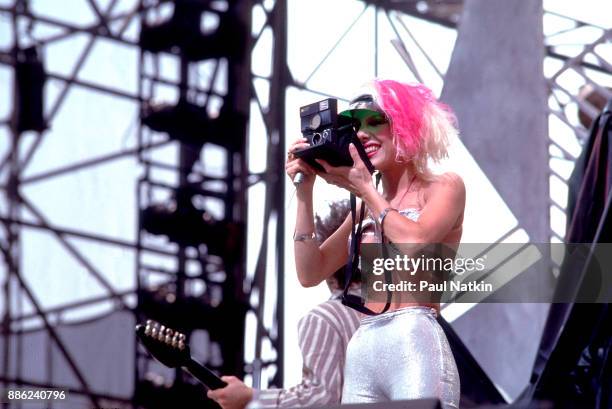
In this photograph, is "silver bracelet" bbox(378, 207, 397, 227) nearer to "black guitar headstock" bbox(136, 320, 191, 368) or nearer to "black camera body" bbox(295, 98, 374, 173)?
"black camera body" bbox(295, 98, 374, 173)

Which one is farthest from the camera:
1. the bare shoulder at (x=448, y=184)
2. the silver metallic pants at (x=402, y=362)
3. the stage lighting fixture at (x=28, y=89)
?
the stage lighting fixture at (x=28, y=89)

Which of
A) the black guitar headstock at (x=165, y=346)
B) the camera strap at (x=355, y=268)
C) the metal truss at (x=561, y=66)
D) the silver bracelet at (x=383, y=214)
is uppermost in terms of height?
the metal truss at (x=561, y=66)

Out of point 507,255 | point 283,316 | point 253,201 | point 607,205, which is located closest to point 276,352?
point 283,316

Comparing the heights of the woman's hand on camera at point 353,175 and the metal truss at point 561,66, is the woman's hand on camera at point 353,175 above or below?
below

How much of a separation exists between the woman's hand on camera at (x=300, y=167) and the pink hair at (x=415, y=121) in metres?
0.19

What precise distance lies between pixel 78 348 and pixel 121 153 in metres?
1.18

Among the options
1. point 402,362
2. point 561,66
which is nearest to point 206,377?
point 402,362

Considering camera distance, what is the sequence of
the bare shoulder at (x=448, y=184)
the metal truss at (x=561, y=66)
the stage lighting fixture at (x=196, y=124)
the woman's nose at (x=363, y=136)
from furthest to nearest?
the stage lighting fixture at (x=196, y=124), the metal truss at (x=561, y=66), the woman's nose at (x=363, y=136), the bare shoulder at (x=448, y=184)

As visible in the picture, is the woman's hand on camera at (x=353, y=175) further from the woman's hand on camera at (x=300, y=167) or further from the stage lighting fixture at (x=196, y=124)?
the stage lighting fixture at (x=196, y=124)

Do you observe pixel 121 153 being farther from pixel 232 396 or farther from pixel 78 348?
pixel 232 396

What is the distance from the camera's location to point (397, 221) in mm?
2361

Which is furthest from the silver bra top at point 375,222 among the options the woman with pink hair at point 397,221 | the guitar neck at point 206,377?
the guitar neck at point 206,377

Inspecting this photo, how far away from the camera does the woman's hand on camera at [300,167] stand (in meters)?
2.50

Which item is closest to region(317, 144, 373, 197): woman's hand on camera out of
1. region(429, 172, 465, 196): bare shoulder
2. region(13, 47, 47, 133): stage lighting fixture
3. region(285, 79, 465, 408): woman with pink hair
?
region(285, 79, 465, 408): woman with pink hair
